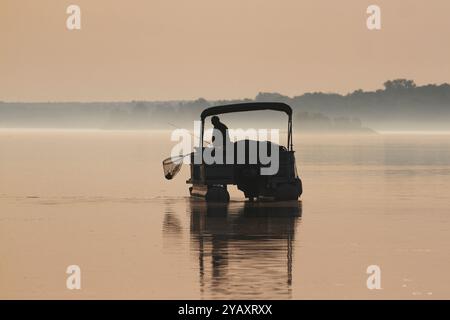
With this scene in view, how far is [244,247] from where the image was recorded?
83.8 feet

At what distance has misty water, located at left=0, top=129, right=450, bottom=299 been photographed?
20.8 meters

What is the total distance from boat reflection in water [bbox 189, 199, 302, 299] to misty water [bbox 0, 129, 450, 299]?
24 mm

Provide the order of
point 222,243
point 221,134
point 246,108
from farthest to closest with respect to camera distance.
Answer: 1. point 246,108
2. point 221,134
3. point 222,243

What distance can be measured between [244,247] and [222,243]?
87cm

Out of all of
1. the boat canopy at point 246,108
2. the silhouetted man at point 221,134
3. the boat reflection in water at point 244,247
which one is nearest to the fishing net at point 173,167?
the boat canopy at point 246,108

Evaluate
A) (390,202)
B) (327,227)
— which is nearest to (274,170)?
(390,202)

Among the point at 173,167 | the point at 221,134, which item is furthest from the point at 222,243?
the point at 173,167

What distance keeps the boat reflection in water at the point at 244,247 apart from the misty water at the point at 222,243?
0.02 meters

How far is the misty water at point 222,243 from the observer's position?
2077 cm

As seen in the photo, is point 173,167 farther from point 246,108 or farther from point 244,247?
point 244,247

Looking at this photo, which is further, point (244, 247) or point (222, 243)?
point (222, 243)

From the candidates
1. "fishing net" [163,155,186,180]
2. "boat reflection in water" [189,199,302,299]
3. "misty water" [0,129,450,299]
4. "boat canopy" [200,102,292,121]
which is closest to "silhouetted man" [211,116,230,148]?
"boat canopy" [200,102,292,121]

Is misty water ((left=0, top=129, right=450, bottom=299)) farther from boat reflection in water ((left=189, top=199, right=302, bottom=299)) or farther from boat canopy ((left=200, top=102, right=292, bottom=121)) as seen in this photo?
boat canopy ((left=200, top=102, right=292, bottom=121))

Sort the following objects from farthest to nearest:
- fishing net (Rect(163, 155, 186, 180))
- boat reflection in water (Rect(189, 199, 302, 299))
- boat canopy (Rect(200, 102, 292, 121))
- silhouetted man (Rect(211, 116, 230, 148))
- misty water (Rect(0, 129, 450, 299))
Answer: fishing net (Rect(163, 155, 186, 180)) → boat canopy (Rect(200, 102, 292, 121)) → silhouetted man (Rect(211, 116, 230, 148)) → misty water (Rect(0, 129, 450, 299)) → boat reflection in water (Rect(189, 199, 302, 299))
